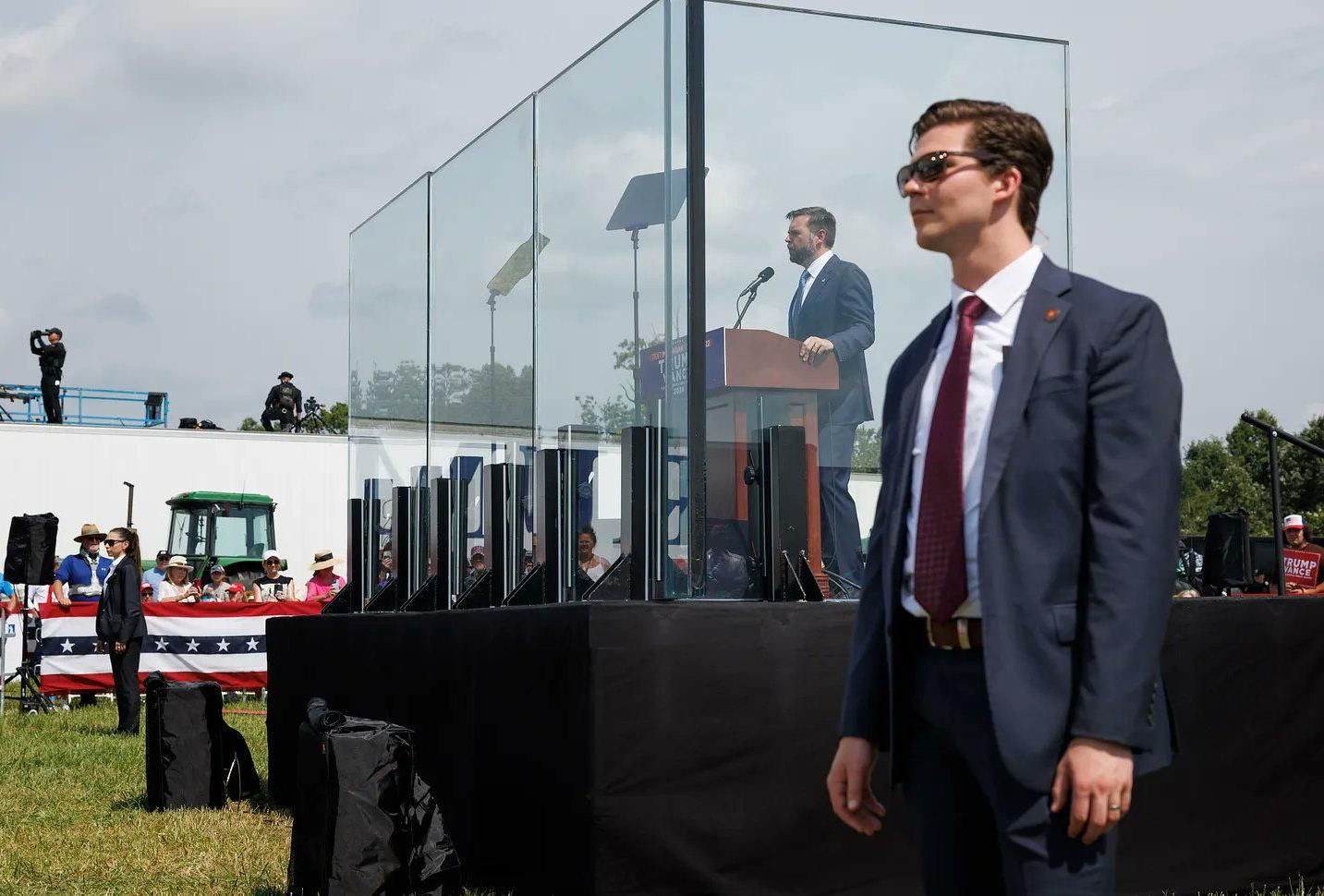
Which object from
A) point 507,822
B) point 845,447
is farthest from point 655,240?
point 507,822

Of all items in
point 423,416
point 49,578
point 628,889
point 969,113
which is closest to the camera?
point 969,113

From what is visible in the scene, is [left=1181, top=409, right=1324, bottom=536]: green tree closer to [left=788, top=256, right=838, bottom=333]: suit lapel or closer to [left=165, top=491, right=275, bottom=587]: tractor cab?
[left=165, top=491, right=275, bottom=587]: tractor cab

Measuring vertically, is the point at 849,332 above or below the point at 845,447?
above

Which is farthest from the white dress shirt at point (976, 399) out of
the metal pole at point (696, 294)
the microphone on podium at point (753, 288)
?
the microphone on podium at point (753, 288)

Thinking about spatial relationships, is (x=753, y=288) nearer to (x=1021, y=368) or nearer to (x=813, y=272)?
(x=813, y=272)

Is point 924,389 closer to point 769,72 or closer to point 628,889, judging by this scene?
point 628,889

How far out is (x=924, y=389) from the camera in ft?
9.05

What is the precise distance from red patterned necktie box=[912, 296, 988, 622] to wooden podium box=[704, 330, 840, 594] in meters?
3.33

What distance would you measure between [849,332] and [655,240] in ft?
2.84

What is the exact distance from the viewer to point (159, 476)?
3422 centimetres

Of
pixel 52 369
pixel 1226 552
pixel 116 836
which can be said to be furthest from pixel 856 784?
pixel 52 369

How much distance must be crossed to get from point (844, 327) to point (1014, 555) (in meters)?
3.88

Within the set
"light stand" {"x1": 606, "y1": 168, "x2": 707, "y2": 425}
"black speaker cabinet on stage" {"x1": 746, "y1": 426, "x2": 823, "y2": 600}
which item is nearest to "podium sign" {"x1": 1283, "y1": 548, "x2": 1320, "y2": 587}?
"black speaker cabinet on stage" {"x1": 746, "y1": 426, "x2": 823, "y2": 600}

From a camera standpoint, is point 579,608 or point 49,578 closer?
point 579,608
